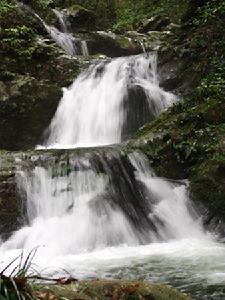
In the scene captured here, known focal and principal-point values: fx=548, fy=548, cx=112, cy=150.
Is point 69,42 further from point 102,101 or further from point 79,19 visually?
point 102,101

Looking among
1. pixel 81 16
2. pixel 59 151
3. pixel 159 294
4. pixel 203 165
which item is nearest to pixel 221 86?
pixel 203 165

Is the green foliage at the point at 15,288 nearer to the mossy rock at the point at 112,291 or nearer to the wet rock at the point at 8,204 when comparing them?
the mossy rock at the point at 112,291

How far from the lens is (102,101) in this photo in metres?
14.4

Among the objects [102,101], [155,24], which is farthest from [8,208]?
[155,24]

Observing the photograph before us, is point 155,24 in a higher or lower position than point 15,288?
higher

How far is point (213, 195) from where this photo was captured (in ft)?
31.8

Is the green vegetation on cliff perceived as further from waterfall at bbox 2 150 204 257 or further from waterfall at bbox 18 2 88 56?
waterfall at bbox 18 2 88 56

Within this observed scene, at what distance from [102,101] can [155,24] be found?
30.6 feet

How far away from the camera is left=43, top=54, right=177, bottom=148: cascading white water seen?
13.7m

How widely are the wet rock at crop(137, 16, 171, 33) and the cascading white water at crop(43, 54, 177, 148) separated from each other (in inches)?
287

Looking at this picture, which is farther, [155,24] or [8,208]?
[155,24]

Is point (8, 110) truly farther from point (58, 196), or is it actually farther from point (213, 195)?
point (213, 195)

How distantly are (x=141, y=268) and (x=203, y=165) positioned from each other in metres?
3.57

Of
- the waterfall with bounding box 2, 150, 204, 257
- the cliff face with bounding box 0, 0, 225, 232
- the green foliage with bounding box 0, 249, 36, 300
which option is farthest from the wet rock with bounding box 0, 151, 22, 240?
the green foliage with bounding box 0, 249, 36, 300
